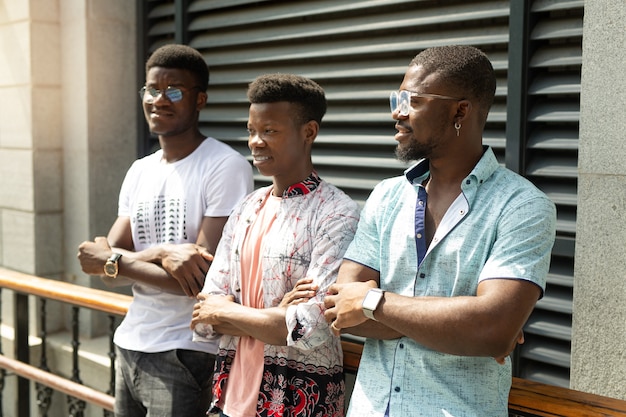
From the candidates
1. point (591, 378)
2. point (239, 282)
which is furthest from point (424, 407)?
point (591, 378)

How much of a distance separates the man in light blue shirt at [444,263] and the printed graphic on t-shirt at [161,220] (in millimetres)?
1069

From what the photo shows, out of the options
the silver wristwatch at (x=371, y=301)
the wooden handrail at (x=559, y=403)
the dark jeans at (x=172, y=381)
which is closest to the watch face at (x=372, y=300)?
the silver wristwatch at (x=371, y=301)

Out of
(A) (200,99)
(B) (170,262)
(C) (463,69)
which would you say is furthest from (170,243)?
(C) (463,69)

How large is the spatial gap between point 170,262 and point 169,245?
4.3 inches

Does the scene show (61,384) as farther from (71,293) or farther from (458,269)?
(458,269)

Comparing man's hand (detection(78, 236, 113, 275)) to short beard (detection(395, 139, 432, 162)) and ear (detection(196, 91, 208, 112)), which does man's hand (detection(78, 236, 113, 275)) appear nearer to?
ear (detection(196, 91, 208, 112))

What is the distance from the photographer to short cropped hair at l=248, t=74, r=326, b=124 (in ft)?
8.93

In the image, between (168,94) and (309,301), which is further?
(168,94)

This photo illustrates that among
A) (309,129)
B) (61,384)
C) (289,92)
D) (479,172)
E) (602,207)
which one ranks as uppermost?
(289,92)

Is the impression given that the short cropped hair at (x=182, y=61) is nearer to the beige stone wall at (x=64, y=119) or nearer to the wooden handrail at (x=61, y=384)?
the wooden handrail at (x=61, y=384)

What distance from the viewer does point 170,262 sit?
3086mm

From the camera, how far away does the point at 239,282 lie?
109 inches

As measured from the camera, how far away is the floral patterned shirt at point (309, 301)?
2.48 meters

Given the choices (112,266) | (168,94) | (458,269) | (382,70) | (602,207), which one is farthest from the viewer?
(382,70)
